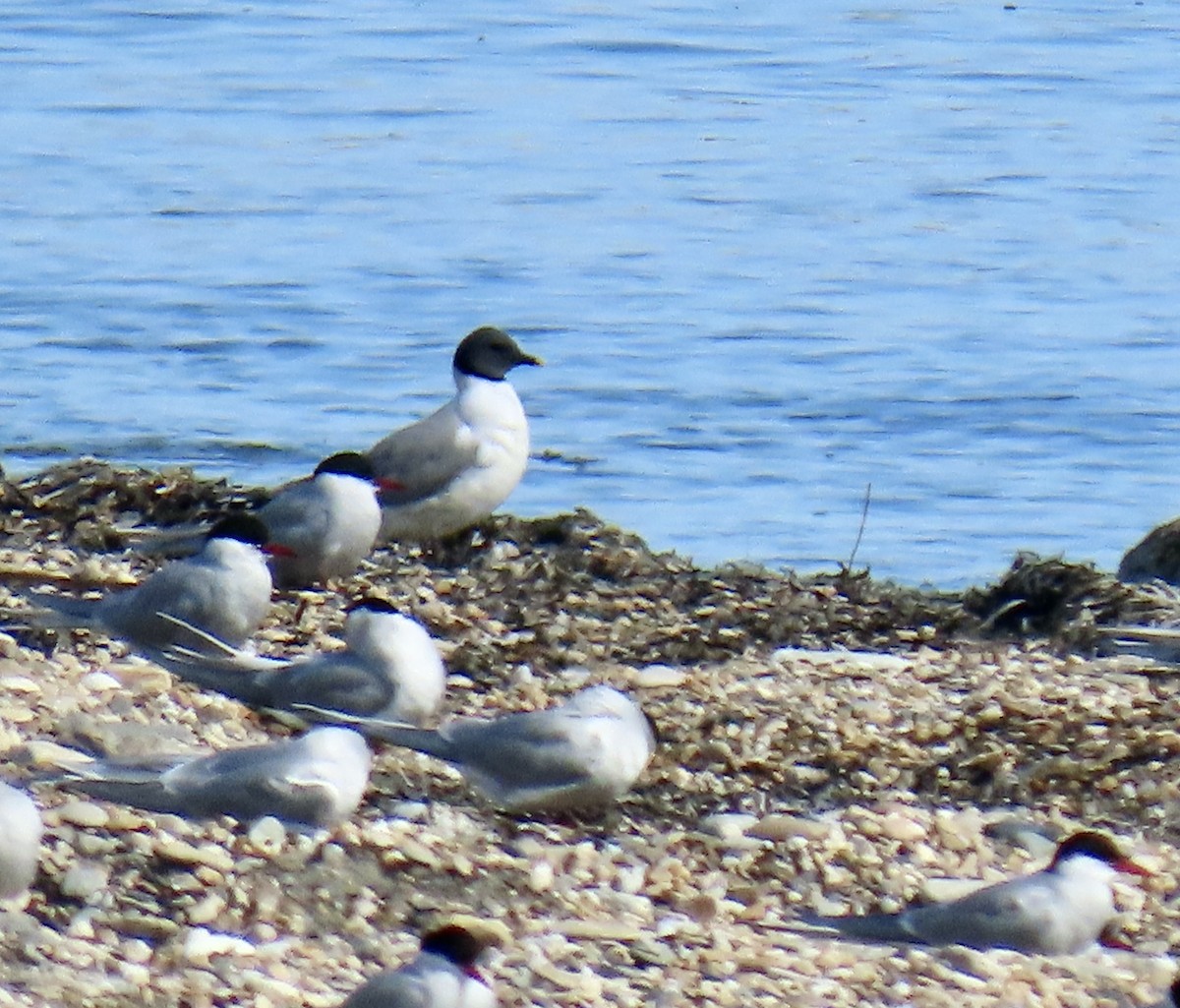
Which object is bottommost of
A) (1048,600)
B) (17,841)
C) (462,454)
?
(1048,600)

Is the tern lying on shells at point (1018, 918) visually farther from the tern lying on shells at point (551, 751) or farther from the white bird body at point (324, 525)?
the white bird body at point (324, 525)

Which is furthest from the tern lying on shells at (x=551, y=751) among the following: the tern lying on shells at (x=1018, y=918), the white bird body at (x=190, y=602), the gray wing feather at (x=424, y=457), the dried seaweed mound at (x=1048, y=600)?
the gray wing feather at (x=424, y=457)

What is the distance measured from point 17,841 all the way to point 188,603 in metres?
1.84

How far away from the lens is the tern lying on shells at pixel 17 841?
14.9 feet

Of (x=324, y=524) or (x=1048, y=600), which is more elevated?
(x=324, y=524)

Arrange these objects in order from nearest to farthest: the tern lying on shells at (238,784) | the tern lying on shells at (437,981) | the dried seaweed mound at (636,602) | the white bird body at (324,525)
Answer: the tern lying on shells at (437,981) → the tern lying on shells at (238,784) → the dried seaweed mound at (636,602) → the white bird body at (324,525)

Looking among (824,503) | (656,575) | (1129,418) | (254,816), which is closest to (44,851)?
(254,816)

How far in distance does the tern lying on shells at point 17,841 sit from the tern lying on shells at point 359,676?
1310 mm

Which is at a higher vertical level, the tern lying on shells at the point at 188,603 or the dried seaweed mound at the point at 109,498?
the tern lying on shells at the point at 188,603

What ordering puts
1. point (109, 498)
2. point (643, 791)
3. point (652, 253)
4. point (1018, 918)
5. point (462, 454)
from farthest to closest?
1. point (652, 253)
2. point (462, 454)
3. point (109, 498)
4. point (643, 791)
5. point (1018, 918)

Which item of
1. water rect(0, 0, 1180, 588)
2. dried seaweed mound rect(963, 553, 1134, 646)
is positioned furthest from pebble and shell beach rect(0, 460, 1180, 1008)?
water rect(0, 0, 1180, 588)

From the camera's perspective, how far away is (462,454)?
8.19 m

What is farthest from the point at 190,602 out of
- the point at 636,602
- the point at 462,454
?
the point at 462,454

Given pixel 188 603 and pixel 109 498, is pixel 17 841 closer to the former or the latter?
pixel 188 603
